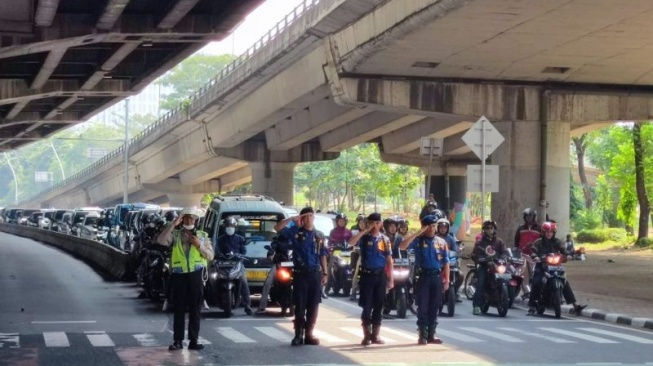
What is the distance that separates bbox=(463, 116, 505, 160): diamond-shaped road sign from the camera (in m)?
26.0

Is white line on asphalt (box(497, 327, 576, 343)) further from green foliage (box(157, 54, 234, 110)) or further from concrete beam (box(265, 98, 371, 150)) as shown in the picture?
green foliage (box(157, 54, 234, 110))

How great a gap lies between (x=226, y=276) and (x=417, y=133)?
110 feet

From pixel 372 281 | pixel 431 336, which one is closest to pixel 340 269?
pixel 431 336

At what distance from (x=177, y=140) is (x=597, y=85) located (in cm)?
3386

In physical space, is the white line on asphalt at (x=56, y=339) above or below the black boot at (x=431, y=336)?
below

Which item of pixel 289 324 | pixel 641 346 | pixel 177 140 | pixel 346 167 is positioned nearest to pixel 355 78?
pixel 289 324

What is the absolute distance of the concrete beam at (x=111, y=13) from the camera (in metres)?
27.2

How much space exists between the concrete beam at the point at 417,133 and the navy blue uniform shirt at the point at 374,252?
31262mm

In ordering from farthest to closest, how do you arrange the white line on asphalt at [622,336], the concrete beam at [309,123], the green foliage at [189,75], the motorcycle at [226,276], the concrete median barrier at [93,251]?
the green foliage at [189,75]
the concrete beam at [309,123]
the concrete median barrier at [93,251]
the motorcycle at [226,276]
the white line on asphalt at [622,336]

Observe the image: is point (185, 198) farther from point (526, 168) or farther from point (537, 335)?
point (537, 335)

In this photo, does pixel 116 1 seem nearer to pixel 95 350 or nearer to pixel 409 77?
pixel 409 77

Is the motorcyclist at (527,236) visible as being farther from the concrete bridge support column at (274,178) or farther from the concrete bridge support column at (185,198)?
the concrete bridge support column at (185,198)

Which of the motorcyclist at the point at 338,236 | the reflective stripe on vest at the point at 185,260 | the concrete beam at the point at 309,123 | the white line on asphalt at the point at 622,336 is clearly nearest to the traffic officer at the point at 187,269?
the reflective stripe on vest at the point at 185,260

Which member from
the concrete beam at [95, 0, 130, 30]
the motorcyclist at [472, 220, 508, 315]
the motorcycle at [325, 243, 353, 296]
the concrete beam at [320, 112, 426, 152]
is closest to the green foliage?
the concrete beam at [320, 112, 426, 152]
